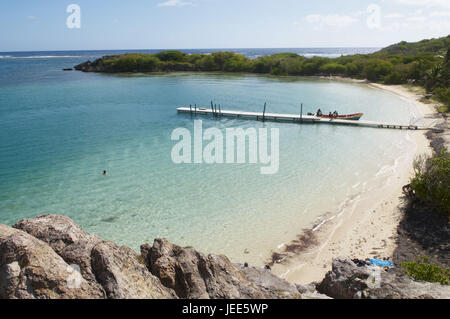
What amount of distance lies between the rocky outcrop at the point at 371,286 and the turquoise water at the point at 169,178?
4.07 metres

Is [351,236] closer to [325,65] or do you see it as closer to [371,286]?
[371,286]

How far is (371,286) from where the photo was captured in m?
6.95

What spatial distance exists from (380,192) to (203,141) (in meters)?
15.1

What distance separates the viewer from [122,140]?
88.8ft

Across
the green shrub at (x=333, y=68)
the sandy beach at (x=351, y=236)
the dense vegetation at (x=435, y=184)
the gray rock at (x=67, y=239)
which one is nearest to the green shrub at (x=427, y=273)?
the sandy beach at (x=351, y=236)

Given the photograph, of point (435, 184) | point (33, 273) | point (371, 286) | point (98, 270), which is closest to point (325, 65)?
point (435, 184)

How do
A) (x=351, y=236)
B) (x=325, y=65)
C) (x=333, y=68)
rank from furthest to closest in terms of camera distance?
(x=325, y=65)
(x=333, y=68)
(x=351, y=236)

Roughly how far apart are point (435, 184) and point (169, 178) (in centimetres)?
1406

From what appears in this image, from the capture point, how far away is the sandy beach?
1146 cm

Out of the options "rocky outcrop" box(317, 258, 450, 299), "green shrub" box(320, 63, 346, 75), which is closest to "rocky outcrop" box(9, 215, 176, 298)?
"rocky outcrop" box(317, 258, 450, 299)

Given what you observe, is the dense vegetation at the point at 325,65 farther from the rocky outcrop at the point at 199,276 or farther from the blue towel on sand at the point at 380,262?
the rocky outcrop at the point at 199,276

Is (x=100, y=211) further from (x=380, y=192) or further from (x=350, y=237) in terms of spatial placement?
(x=380, y=192)

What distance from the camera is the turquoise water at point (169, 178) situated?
46.2 feet
